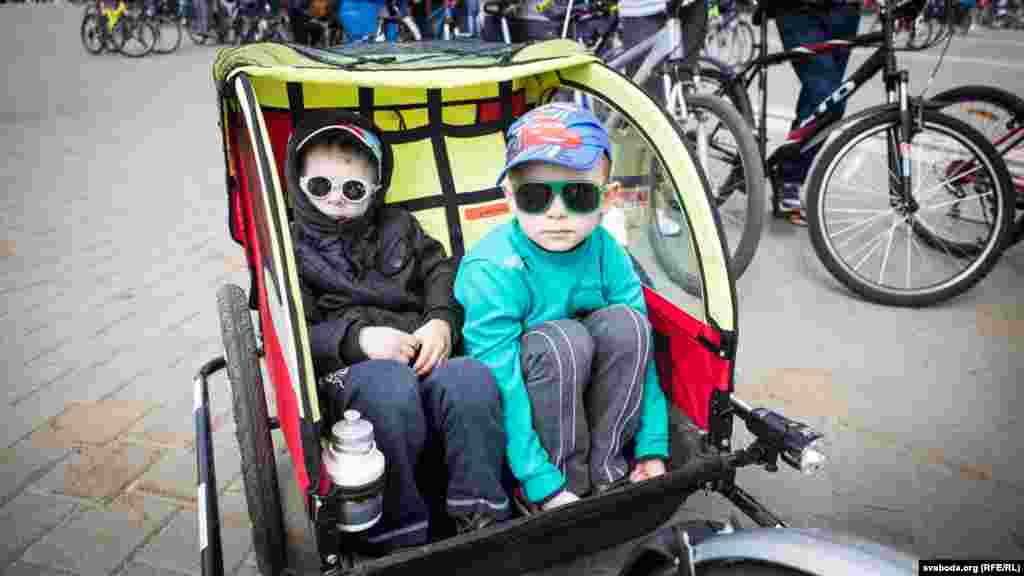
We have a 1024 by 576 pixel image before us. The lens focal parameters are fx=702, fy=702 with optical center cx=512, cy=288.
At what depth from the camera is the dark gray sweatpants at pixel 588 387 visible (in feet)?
5.80

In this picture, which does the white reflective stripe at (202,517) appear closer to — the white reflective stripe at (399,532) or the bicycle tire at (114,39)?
the white reflective stripe at (399,532)

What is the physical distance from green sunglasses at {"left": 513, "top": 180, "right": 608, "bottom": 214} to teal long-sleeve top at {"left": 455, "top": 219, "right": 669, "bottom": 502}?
135 mm

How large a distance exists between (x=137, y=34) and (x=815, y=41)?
13339mm

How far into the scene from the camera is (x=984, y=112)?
3.57 meters

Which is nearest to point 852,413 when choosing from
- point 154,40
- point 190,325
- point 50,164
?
point 190,325

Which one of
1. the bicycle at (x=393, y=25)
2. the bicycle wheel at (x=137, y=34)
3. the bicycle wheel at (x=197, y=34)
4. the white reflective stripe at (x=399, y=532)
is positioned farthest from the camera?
the bicycle wheel at (x=197, y=34)

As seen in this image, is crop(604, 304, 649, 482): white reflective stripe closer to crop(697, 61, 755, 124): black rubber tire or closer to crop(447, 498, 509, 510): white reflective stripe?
crop(447, 498, 509, 510): white reflective stripe

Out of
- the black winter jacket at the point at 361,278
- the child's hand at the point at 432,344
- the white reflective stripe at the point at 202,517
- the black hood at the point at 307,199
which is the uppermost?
the black hood at the point at 307,199

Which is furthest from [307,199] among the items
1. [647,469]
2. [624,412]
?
[647,469]

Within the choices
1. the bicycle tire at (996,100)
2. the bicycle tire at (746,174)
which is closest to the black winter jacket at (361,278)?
the bicycle tire at (746,174)

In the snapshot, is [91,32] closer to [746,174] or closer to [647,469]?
[746,174]

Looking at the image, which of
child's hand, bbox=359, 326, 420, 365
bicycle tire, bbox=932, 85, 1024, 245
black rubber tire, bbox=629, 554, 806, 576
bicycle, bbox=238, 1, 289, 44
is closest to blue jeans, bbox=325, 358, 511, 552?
child's hand, bbox=359, 326, 420, 365

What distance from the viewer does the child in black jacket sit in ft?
5.41

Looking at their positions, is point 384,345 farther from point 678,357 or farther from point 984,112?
point 984,112
